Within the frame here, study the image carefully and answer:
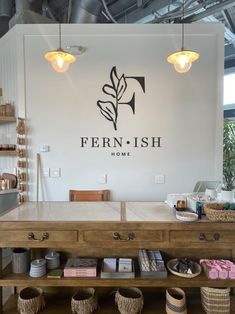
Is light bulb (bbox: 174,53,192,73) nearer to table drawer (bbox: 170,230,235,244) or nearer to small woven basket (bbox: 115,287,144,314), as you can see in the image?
table drawer (bbox: 170,230,235,244)

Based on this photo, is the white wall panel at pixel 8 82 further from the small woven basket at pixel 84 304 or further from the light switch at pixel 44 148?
the small woven basket at pixel 84 304

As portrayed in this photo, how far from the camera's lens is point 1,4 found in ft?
12.4

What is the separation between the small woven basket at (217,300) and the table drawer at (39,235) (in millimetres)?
964

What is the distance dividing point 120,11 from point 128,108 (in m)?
1.99

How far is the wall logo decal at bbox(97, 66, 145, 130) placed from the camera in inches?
124

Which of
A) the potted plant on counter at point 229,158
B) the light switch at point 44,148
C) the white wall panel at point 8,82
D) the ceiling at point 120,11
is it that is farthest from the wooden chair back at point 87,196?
the ceiling at point 120,11

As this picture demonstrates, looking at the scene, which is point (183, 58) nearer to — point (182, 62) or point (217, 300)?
point (182, 62)

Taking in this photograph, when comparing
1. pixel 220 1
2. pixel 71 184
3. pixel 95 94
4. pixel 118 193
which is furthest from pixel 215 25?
pixel 71 184

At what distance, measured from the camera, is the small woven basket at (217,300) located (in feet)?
5.18

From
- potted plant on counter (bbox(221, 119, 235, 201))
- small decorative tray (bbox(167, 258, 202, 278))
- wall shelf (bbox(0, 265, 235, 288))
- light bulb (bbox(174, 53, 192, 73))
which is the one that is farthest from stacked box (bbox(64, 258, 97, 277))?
potted plant on counter (bbox(221, 119, 235, 201))

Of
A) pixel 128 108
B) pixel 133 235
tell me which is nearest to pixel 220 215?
pixel 133 235

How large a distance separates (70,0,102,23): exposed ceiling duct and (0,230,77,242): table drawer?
310 centimetres

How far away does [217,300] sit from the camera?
159 centimetres

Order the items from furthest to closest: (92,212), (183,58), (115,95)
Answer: (115,95) → (183,58) → (92,212)
